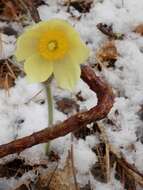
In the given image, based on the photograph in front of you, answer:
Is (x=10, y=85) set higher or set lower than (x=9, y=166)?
higher

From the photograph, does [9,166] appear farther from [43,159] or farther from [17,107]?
[17,107]

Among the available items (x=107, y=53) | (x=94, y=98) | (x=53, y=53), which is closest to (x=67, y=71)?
(x=53, y=53)

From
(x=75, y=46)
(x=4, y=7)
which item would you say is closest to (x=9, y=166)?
(x=75, y=46)

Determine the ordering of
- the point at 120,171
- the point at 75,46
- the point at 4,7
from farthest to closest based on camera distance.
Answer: the point at 4,7, the point at 120,171, the point at 75,46

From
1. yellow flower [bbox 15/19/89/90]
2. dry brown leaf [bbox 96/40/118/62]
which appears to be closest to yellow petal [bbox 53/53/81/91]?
yellow flower [bbox 15/19/89/90]

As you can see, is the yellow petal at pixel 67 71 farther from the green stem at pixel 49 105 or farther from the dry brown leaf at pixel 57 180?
the dry brown leaf at pixel 57 180

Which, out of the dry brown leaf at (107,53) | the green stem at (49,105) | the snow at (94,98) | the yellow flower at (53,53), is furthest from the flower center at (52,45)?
the dry brown leaf at (107,53)
